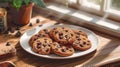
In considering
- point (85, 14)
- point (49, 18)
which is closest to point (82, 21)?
point (85, 14)

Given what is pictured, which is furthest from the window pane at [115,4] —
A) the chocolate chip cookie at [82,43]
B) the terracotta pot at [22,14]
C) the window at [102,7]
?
the terracotta pot at [22,14]

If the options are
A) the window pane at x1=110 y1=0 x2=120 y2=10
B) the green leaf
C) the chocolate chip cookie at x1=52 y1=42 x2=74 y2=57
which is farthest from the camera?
the window pane at x1=110 y1=0 x2=120 y2=10

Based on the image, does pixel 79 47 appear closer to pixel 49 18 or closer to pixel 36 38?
pixel 36 38

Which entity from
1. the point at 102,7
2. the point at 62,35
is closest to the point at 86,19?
the point at 102,7

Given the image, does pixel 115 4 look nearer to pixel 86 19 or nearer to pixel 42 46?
pixel 86 19

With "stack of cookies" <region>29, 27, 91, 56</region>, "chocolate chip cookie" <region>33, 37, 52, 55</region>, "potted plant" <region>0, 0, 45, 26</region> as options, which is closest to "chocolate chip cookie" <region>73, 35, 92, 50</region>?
"stack of cookies" <region>29, 27, 91, 56</region>

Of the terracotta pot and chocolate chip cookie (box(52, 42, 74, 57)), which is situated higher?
the terracotta pot

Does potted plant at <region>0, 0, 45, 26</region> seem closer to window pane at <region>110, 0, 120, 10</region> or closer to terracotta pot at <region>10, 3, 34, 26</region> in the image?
terracotta pot at <region>10, 3, 34, 26</region>

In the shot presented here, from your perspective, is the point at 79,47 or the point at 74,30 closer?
the point at 79,47
